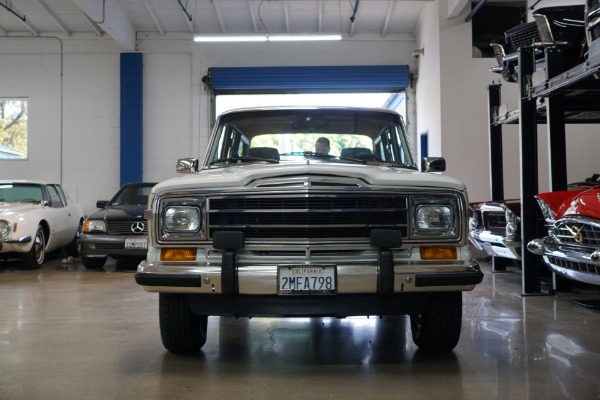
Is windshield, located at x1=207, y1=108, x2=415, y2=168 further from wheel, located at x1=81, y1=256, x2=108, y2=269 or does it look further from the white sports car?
the white sports car

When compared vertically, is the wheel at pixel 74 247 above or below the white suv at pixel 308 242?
below

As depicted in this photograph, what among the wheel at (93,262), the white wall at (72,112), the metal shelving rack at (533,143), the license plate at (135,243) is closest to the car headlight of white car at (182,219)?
the metal shelving rack at (533,143)

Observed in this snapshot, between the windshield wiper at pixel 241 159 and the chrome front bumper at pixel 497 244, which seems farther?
the chrome front bumper at pixel 497 244

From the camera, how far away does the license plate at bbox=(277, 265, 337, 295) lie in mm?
3057

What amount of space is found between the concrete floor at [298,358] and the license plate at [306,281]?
52cm

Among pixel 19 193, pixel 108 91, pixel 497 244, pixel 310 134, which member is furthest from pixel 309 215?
pixel 108 91

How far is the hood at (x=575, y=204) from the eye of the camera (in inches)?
162

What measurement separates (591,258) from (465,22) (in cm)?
804

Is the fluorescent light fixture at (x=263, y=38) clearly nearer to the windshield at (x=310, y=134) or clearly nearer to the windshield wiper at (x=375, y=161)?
the windshield at (x=310, y=134)

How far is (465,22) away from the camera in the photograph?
1101cm

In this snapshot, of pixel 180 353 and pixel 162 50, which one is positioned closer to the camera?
pixel 180 353

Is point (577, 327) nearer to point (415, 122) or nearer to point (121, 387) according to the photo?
point (121, 387)

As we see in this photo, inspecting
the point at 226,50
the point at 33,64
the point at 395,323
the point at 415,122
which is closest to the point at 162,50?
the point at 226,50

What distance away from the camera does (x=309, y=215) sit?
3191 millimetres
